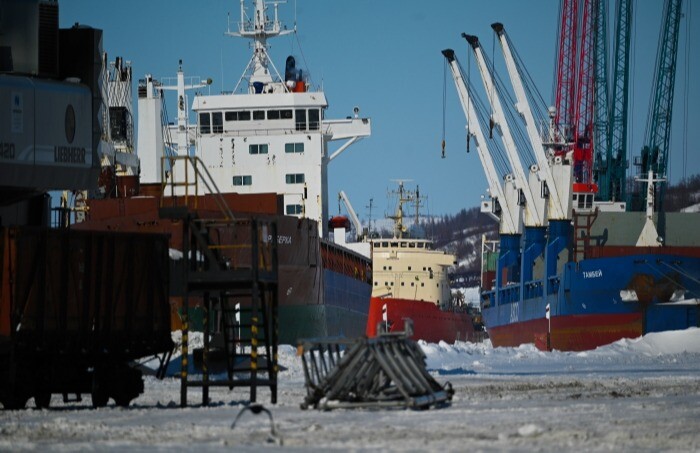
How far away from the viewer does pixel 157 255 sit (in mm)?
23344

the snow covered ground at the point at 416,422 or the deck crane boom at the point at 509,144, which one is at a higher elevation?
the deck crane boom at the point at 509,144

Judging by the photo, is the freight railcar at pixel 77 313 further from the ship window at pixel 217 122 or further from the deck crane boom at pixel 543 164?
the deck crane boom at pixel 543 164

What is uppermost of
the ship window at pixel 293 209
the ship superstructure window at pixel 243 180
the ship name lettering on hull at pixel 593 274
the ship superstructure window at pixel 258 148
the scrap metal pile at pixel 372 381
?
the ship superstructure window at pixel 258 148

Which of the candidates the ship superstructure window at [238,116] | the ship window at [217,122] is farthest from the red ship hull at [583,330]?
the ship window at [217,122]

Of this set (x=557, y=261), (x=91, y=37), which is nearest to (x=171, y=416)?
(x=91, y=37)

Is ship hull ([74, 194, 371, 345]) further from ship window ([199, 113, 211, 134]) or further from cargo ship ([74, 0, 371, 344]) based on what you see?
ship window ([199, 113, 211, 134])

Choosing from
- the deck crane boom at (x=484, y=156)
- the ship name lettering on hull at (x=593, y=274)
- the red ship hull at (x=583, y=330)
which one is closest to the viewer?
the red ship hull at (x=583, y=330)

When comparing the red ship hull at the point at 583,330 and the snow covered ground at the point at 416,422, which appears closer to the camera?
the snow covered ground at the point at 416,422

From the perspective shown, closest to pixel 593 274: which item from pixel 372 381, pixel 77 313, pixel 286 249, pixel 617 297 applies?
pixel 617 297

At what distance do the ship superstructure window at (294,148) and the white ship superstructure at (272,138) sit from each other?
0.04 meters

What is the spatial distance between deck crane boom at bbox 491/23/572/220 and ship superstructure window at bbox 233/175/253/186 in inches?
782

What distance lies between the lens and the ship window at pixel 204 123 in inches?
2263

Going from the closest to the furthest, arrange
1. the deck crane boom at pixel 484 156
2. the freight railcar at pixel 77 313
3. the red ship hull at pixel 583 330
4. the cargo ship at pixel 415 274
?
the freight railcar at pixel 77 313 < the red ship hull at pixel 583 330 < the deck crane boom at pixel 484 156 < the cargo ship at pixel 415 274

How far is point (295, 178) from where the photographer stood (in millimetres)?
55781
